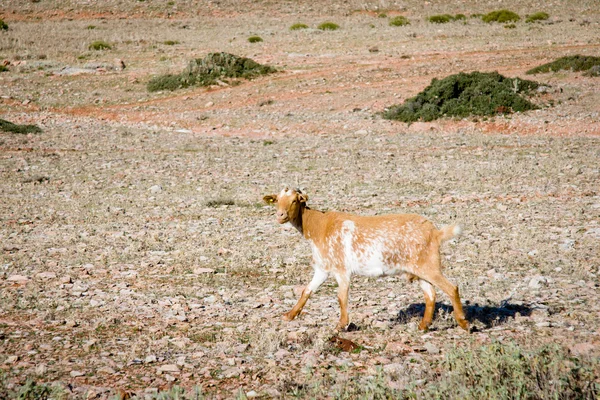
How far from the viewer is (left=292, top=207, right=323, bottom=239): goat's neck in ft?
30.3

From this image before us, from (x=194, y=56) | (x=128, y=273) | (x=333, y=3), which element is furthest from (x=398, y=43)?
(x=128, y=273)

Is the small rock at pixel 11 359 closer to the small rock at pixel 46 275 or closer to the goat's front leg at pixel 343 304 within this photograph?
the small rock at pixel 46 275

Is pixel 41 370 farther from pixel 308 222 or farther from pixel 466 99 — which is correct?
pixel 466 99

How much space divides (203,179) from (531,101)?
16753mm

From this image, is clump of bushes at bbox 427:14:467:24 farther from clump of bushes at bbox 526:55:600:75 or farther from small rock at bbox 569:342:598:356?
small rock at bbox 569:342:598:356

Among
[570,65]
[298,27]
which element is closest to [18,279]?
[570,65]

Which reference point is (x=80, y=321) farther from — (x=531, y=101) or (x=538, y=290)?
(x=531, y=101)

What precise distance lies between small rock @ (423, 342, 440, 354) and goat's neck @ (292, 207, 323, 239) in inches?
84.9

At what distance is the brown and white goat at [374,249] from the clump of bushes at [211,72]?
30387mm

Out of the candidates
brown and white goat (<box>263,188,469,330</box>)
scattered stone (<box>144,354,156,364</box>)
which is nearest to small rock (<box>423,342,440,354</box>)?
brown and white goat (<box>263,188,469,330</box>)

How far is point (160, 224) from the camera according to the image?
15.1 m

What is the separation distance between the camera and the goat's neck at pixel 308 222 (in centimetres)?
923

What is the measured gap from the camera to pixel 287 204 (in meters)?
9.19

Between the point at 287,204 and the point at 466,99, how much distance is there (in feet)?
72.1
